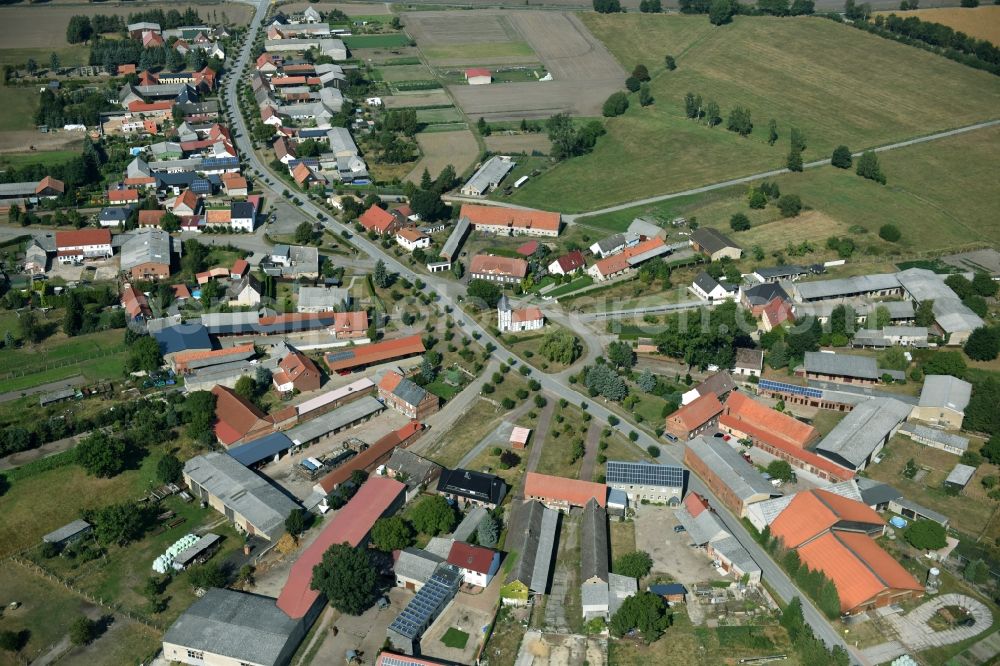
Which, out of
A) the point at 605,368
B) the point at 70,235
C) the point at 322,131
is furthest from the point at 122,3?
the point at 605,368

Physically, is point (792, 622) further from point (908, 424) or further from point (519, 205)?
point (519, 205)

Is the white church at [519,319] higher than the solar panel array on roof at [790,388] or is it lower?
higher

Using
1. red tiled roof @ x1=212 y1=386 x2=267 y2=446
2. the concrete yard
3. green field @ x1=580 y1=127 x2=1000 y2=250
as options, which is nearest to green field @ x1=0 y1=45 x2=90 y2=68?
green field @ x1=580 y1=127 x2=1000 y2=250

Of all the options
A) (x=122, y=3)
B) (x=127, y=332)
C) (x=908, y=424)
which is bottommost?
(x=908, y=424)

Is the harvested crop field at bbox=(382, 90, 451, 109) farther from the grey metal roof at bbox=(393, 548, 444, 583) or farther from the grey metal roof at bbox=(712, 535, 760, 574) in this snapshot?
the grey metal roof at bbox=(712, 535, 760, 574)

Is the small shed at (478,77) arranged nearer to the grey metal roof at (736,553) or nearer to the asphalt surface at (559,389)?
the asphalt surface at (559,389)

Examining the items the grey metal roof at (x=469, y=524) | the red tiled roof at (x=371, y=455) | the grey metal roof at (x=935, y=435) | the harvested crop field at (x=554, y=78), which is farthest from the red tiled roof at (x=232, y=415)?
the harvested crop field at (x=554, y=78)

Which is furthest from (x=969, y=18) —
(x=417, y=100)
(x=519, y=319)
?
(x=519, y=319)

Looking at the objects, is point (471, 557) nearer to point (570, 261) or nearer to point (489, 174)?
point (570, 261)
